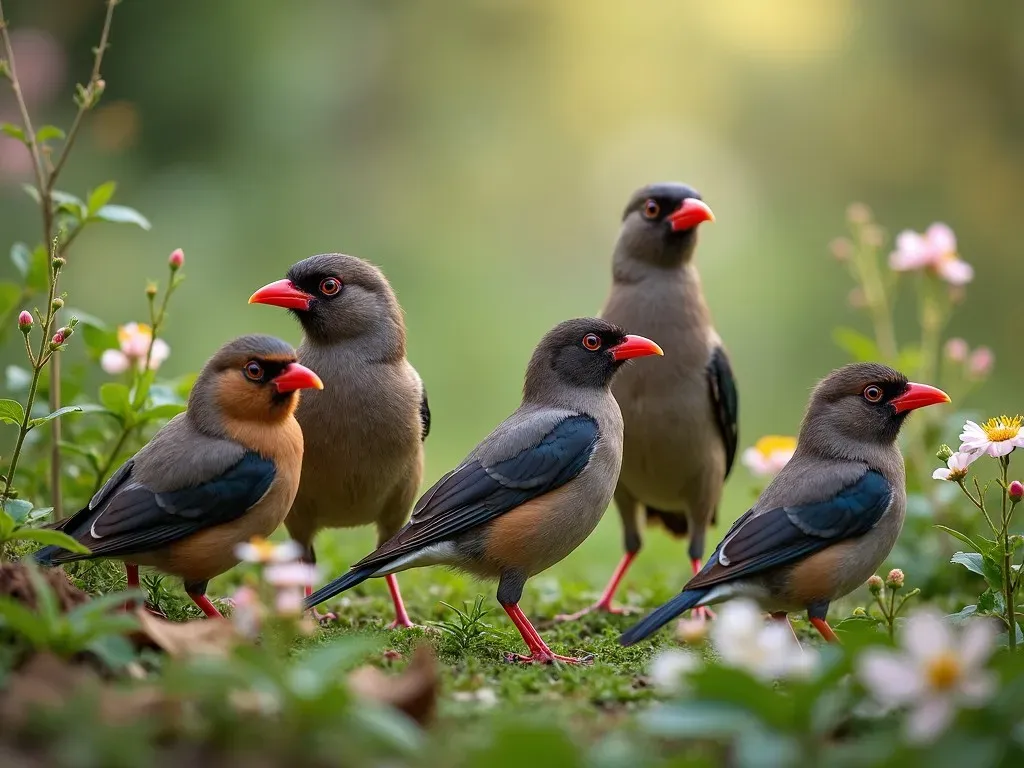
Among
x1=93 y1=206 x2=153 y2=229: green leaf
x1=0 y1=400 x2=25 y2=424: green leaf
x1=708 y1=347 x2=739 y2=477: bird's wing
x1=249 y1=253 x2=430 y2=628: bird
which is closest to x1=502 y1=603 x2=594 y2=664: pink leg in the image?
x1=249 y1=253 x2=430 y2=628: bird

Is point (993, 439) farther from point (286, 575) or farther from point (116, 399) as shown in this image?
point (116, 399)

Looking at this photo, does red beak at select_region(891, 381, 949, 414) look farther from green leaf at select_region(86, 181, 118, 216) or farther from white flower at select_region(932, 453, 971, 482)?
green leaf at select_region(86, 181, 118, 216)

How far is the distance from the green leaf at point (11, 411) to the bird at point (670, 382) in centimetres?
279

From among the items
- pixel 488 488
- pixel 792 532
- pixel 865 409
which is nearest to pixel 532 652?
pixel 488 488

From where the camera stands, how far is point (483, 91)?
1524 centimetres

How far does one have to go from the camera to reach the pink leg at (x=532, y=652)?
15.7ft

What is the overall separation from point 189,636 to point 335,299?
7.10 feet

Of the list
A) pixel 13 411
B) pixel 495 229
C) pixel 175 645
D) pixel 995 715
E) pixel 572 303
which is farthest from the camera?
pixel 495 229

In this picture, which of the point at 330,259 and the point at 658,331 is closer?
the point at 330,259

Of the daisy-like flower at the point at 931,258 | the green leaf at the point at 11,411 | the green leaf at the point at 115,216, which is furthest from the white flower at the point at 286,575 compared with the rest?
the daisy-like flower at the point at 931,258

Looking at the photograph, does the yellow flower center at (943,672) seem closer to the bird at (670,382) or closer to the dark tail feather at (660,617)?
the dark tail feather at (660,617)

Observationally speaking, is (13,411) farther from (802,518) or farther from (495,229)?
(495,229)

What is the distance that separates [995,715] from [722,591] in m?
1.70

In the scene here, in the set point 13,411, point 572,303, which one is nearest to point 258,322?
point 572,303
